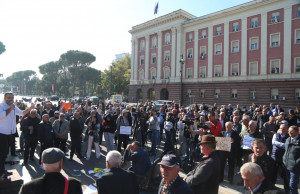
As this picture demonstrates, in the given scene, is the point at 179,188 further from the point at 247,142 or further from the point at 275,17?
the point at 275,17

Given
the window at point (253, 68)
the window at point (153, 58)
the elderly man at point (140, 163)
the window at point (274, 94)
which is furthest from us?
the window at point (153, 58)

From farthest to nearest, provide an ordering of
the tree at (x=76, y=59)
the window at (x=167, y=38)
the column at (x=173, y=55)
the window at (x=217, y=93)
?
1. the tree at (x=76, y=59)
2. the window at (x=167, y=38)
3. the column at (x=173, y=55)
4. the window at (x=217, y=93)

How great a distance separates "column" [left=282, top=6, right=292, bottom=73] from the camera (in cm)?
2778

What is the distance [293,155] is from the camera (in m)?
4.79

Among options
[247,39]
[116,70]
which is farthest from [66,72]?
[247,39]

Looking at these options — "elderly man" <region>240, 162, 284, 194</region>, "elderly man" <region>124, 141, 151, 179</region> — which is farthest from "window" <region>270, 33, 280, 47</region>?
"elderly man" <region>240, 162, 284, 194</region>

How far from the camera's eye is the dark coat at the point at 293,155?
4.71 m

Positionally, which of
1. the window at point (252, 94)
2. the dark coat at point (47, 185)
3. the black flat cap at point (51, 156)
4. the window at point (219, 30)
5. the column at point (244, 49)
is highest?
the window at point (219, 30)

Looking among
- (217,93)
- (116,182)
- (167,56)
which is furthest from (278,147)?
(167,56)

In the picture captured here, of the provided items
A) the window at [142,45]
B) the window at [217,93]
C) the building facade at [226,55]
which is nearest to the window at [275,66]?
the building facade at [226,55]

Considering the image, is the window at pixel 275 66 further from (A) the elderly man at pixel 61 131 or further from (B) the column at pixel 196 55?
(A) the elderly man at pixel 61 131

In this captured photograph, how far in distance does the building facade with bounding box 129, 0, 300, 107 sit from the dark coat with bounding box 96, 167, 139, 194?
23909 mm

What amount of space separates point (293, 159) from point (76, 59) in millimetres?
69819

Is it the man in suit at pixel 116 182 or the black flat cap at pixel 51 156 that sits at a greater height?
the black flat cap at pixel 51 156
